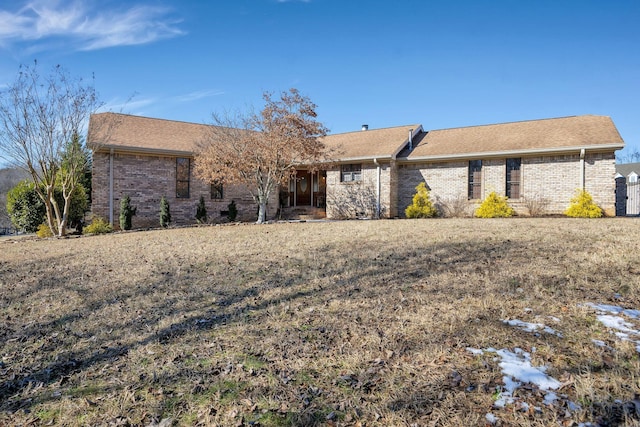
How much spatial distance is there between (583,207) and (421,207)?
579cm

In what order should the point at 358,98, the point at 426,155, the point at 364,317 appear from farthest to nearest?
1. the point at 358,98
2. the point at 426,155
3. the point at 364,317

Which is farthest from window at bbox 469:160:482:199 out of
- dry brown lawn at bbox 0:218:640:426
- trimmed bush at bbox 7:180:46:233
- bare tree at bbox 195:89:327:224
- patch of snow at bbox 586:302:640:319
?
trimmed bush at bbox 7:180:46:233

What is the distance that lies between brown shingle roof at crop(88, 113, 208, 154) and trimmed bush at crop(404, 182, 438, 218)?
9.77 meters

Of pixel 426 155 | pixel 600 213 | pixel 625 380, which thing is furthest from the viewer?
pixel 426 155

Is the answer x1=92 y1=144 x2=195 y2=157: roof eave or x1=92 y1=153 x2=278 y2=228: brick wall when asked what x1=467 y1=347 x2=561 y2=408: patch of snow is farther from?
x1=92 y1=153 x2=278 y2=228: brick wall

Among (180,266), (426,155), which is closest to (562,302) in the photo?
(180,266)

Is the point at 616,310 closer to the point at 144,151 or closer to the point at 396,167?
the point at 396,167

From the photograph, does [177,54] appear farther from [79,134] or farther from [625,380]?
[625,380]

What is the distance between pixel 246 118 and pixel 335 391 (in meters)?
13.8

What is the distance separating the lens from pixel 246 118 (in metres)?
15.1

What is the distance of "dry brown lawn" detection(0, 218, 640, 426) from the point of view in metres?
2.54

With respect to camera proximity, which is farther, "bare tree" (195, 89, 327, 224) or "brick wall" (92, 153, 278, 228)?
"brick wall" (92, 153, 278, 228)

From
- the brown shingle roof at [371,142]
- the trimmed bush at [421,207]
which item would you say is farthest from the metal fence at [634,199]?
the trimmed bush at [421,207]

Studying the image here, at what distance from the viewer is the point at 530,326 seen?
3.68 m
